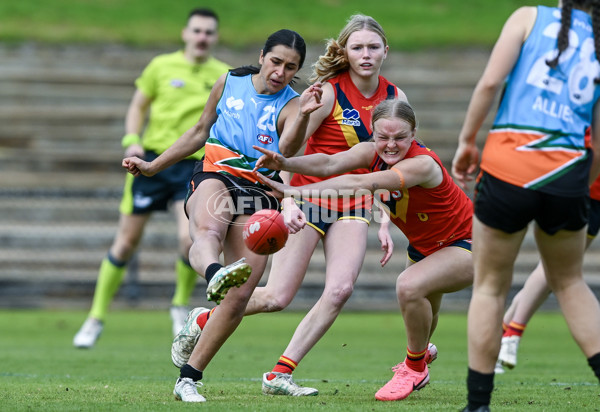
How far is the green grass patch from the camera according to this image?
18.8m

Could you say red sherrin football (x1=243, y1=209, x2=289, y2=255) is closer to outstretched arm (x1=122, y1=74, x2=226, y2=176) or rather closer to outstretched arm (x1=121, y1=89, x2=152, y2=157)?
outstretched arm (x1=122, y1=74, x2=226, y2=176)

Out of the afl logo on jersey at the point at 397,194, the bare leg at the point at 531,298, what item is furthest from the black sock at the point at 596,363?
the bare leg at the point at 531,298

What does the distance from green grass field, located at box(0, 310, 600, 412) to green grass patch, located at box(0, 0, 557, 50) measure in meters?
8.13

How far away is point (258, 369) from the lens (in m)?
7.03

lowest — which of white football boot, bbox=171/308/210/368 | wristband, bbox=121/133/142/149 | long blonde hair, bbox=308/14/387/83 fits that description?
white football boot, bbox=171/308/210/368

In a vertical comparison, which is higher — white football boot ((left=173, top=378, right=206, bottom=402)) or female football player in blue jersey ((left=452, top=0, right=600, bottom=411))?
female football player in blue jersey ((left=452, top=0, right=600, bottom=411))

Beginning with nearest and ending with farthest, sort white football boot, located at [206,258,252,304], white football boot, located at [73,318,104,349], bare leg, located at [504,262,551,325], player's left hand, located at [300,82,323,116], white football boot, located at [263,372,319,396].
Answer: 1. white football boot, located at [206,258,252,304]
2. player's left hand, located at [300,82,323,116]
3. white football boot, located at [263,372,319,396]
4. bare leg, located at [504,262,551,325]
5. white football boot, located at [73,318,104,349]

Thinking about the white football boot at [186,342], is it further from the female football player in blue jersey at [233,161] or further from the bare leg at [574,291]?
the bare leg at [574,291]

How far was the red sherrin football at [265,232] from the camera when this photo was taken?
189 inches

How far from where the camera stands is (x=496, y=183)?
3.96m

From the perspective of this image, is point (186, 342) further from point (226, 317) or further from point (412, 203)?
point (412, 203)

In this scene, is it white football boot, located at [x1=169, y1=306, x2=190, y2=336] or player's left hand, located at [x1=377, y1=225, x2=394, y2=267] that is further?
white football boot, located at [x1=169, y1=306, x2=190, y2=336]

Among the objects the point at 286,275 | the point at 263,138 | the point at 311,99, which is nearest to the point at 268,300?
the point at 286,275

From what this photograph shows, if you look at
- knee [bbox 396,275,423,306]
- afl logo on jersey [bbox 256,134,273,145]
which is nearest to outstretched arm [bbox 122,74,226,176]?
afl logo on jersey [bbox 256,134,273,145]
